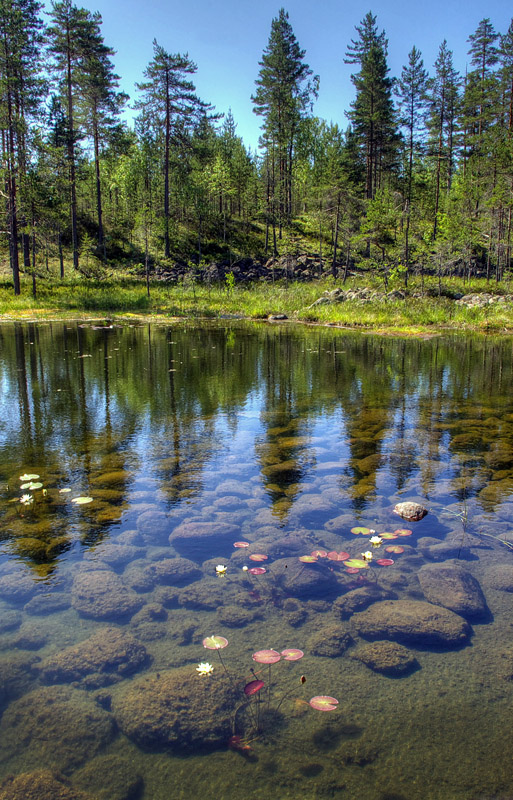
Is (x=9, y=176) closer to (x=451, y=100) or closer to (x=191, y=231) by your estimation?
(x=191, y=231)

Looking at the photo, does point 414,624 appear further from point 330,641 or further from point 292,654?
point 292,654

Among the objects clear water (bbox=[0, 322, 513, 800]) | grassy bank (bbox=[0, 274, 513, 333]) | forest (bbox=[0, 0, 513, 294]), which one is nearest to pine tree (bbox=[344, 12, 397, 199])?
forest (bbox=[0, 0, 513, 294])

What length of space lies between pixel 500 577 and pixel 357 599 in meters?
1.20

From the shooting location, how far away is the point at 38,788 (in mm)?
2180

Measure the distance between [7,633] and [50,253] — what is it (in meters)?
40.9

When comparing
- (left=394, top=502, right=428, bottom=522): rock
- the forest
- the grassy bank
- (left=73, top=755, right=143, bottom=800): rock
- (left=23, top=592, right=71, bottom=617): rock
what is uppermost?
the forest

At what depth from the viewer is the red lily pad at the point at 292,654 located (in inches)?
116

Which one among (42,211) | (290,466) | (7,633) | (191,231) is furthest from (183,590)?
(191,231)

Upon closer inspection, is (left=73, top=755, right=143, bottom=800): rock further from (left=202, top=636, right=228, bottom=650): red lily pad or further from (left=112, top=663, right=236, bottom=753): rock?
(left=202, top=636, right=228, bottom=650): red lily pad

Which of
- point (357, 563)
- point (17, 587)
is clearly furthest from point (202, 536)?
point (17, 587)

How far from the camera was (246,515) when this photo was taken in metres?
4.86

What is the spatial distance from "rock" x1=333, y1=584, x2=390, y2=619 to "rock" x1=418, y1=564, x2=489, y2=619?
37 cm

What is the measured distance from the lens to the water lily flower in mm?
2805

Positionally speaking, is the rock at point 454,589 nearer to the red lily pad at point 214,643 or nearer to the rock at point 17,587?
the red lily pad at point 214,643
